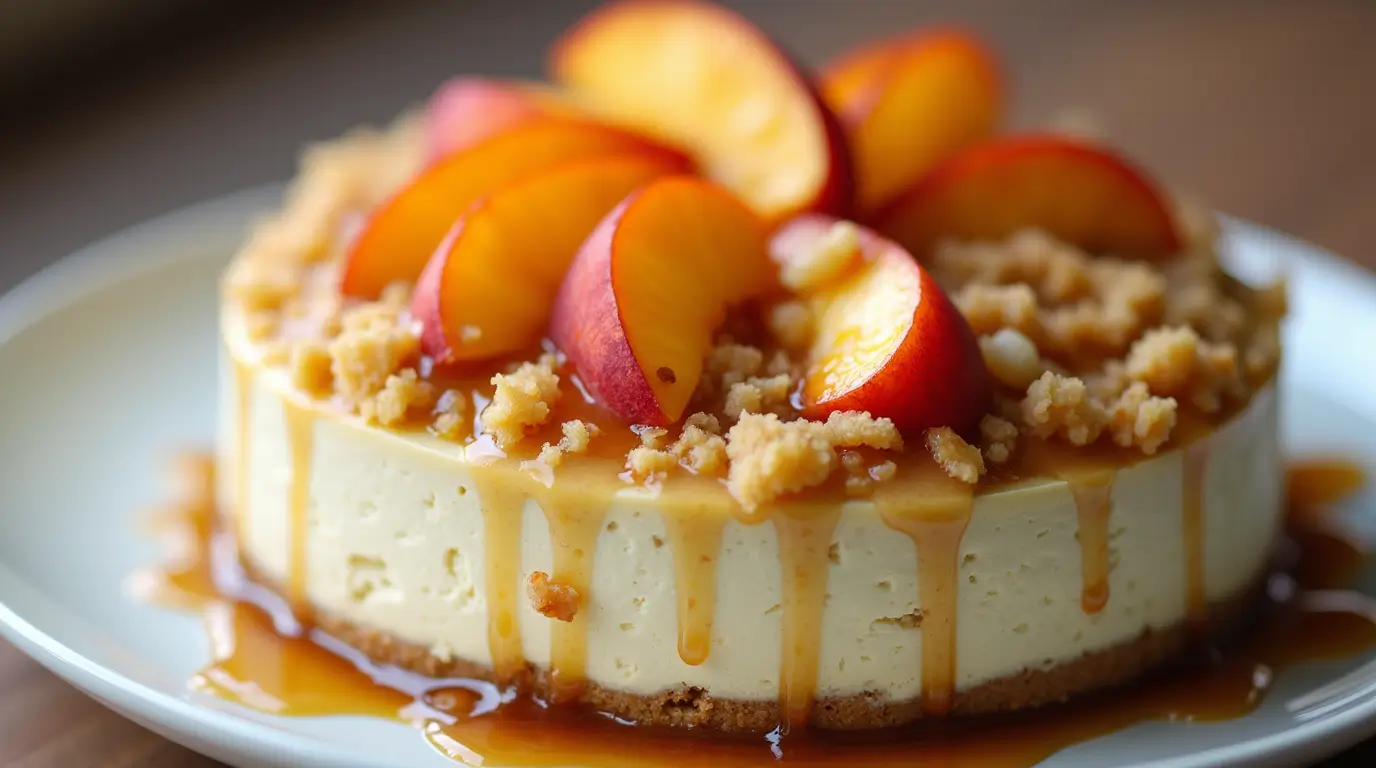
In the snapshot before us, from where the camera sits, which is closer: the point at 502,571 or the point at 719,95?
the point at 502,571

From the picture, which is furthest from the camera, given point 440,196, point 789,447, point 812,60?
point 812,60

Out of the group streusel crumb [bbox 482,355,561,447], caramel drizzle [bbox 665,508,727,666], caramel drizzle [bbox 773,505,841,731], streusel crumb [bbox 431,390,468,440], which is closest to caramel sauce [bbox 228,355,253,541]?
streusel crumb [bbox 431,390,468,440]

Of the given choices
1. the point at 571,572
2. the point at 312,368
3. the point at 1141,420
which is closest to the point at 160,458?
the point at 312,368

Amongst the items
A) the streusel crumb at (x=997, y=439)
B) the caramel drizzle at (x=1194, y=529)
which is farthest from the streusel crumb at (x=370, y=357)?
the caramel drizzle at (x=1194, y=529)

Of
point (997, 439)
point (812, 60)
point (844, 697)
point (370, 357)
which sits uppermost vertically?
point (370, 357)

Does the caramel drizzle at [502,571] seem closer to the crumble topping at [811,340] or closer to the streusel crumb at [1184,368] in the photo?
the crumble topping at [811,340]

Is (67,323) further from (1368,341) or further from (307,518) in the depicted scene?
(1368,341)

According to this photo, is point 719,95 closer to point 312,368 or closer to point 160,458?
point 312,368
